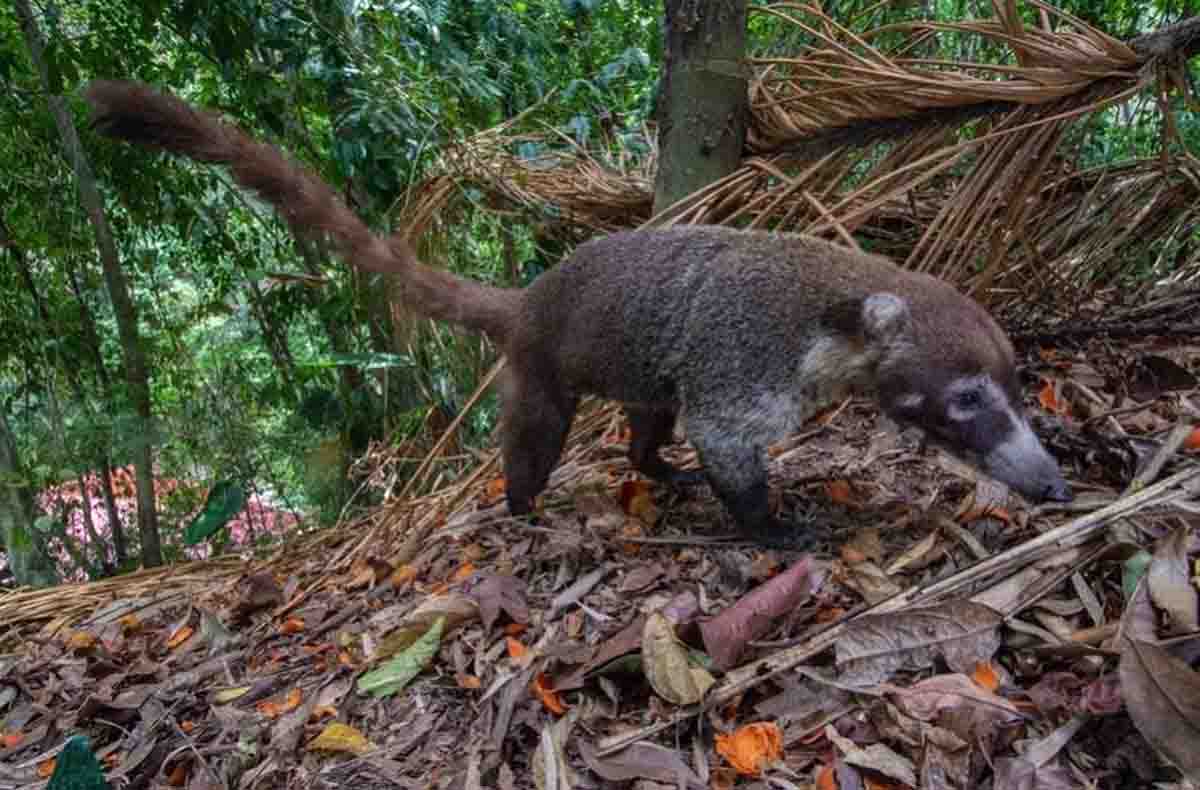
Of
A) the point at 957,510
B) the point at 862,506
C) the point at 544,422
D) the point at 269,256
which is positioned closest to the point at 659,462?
the point at 544,422

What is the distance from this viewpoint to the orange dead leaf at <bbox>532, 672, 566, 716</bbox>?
1.99m

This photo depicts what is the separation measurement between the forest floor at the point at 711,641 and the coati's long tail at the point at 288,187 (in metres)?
0.78

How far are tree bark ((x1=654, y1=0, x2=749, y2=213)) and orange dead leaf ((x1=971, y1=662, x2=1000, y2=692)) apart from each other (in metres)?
2.37

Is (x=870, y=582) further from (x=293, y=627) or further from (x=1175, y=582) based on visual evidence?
(x=293, y=627)

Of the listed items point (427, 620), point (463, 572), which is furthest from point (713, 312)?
point (427, 620)

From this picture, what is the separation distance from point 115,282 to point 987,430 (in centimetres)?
458

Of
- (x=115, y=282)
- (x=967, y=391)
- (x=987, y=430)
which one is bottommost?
(x=987, y=430)

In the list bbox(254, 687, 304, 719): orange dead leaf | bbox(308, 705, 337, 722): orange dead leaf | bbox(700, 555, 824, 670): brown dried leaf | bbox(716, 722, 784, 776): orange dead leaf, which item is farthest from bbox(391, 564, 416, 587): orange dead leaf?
bbox(716, 722, 784, 776): orange dead leaf

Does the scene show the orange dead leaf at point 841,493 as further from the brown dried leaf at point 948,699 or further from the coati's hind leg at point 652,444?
the brown dried leaf at point 948,699

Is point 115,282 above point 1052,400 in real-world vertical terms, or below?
above

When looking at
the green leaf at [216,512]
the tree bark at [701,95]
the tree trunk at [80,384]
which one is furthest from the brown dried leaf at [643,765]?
the tree trunk at [80,384]

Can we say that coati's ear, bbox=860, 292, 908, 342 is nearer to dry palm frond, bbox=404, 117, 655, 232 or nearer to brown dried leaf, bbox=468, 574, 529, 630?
brown dried leaf, bbox=468, 574, 529, 630

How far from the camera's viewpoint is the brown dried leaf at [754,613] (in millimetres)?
1968

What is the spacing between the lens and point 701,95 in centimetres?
347
